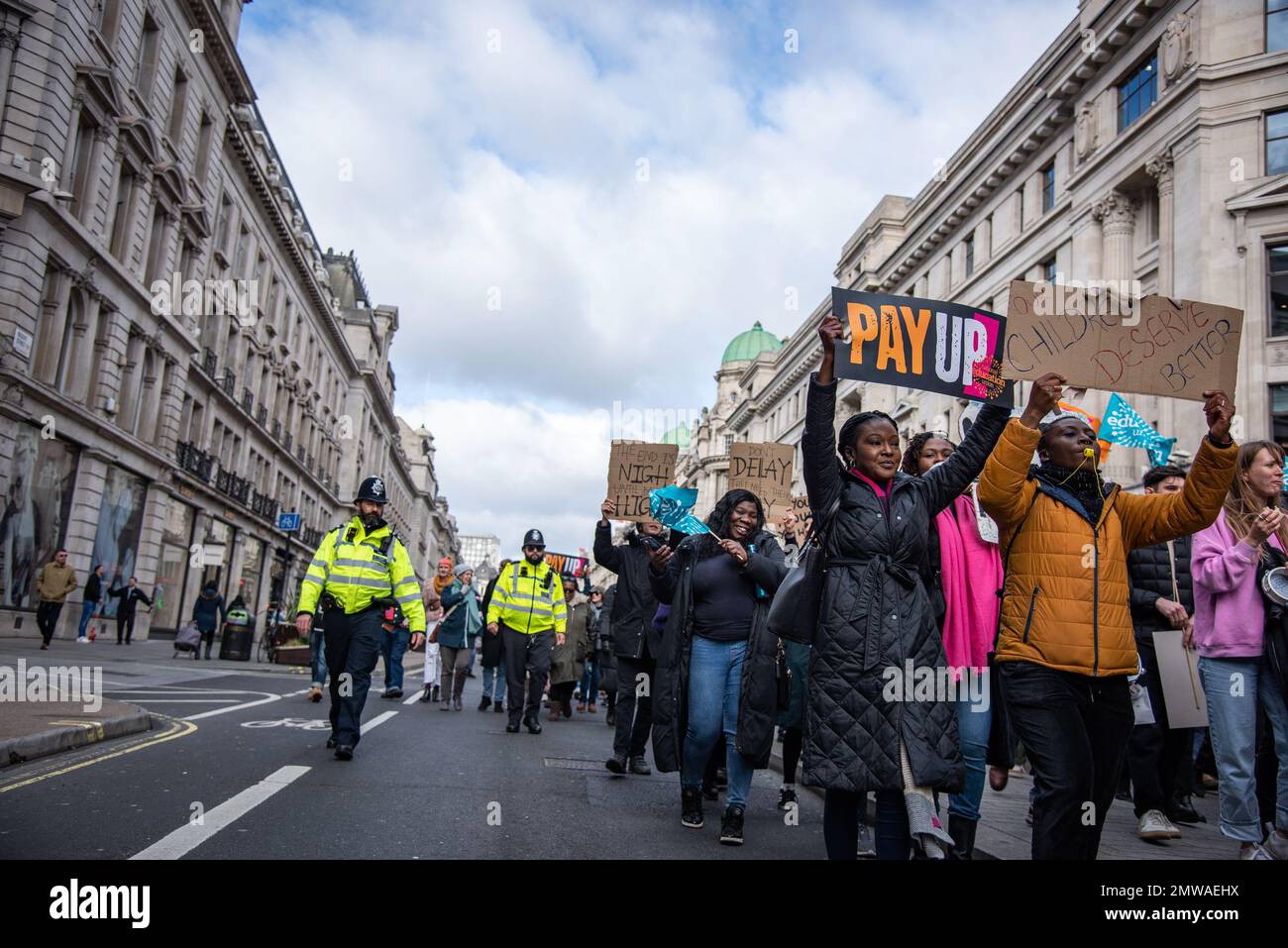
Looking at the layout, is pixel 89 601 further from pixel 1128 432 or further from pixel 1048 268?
pixel 1048 268

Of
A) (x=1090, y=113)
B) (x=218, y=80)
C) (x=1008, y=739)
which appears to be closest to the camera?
(x=1008, y=739)

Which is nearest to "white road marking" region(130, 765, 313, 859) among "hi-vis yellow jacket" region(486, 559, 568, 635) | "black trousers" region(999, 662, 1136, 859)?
"black trousers" region(999, 662, 1136, 859)

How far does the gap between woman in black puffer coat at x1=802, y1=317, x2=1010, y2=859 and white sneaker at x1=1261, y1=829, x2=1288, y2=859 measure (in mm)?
2325

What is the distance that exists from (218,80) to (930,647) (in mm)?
35529

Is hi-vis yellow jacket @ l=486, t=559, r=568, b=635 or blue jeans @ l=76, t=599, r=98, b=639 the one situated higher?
hi-vis yellow jacket @ l=486, t=559, r=568, b=635

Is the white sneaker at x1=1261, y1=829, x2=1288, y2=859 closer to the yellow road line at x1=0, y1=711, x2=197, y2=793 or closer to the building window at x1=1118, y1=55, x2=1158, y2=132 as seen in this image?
the yellow road line at x1=0, y1=711, x2=197, y2=793

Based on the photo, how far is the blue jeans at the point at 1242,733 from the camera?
202 inches

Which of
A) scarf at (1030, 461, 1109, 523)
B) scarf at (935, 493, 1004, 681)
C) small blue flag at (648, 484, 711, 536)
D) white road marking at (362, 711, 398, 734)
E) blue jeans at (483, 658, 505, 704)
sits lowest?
white road marking at (362, 711, 398, 734)

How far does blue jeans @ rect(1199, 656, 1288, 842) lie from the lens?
16.8 ft

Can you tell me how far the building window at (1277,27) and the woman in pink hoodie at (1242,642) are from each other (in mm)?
24885

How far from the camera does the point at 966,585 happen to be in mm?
4918
